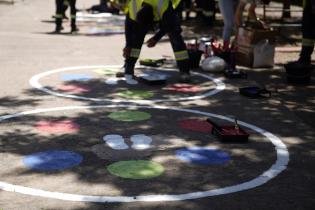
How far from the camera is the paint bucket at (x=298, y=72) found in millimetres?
9250

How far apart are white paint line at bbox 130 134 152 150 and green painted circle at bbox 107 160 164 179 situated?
431 millimetres

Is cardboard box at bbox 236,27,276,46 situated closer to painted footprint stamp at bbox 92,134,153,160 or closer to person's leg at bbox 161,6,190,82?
person's leg at bbox 161,6,190,82

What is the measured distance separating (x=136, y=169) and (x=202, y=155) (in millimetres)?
820

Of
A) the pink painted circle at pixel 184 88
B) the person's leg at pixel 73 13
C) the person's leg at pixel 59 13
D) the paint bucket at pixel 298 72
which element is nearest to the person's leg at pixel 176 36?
the pink painted circle at pixel 184 88

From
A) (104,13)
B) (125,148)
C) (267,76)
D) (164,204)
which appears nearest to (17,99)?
(125,148)

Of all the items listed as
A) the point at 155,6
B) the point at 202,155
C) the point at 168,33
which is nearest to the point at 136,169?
the point at 202,155

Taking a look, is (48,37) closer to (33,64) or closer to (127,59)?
(33,64)

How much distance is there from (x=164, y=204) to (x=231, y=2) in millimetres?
7696

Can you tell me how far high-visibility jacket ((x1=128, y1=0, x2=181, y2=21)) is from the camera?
28.6 feet

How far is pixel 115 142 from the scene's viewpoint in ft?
19.5

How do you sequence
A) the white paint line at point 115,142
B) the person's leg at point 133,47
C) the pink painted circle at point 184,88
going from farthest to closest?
the person's leg at point 133,47
the pink painted circle at point 184,88
the white paint line at point 115,142

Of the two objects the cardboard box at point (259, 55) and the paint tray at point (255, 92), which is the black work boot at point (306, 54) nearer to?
the cardboard box at point (259, 55)

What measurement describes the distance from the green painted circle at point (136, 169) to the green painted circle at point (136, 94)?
2741 mm

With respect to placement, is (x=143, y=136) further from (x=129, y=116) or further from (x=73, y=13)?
(x=73, y=13)
